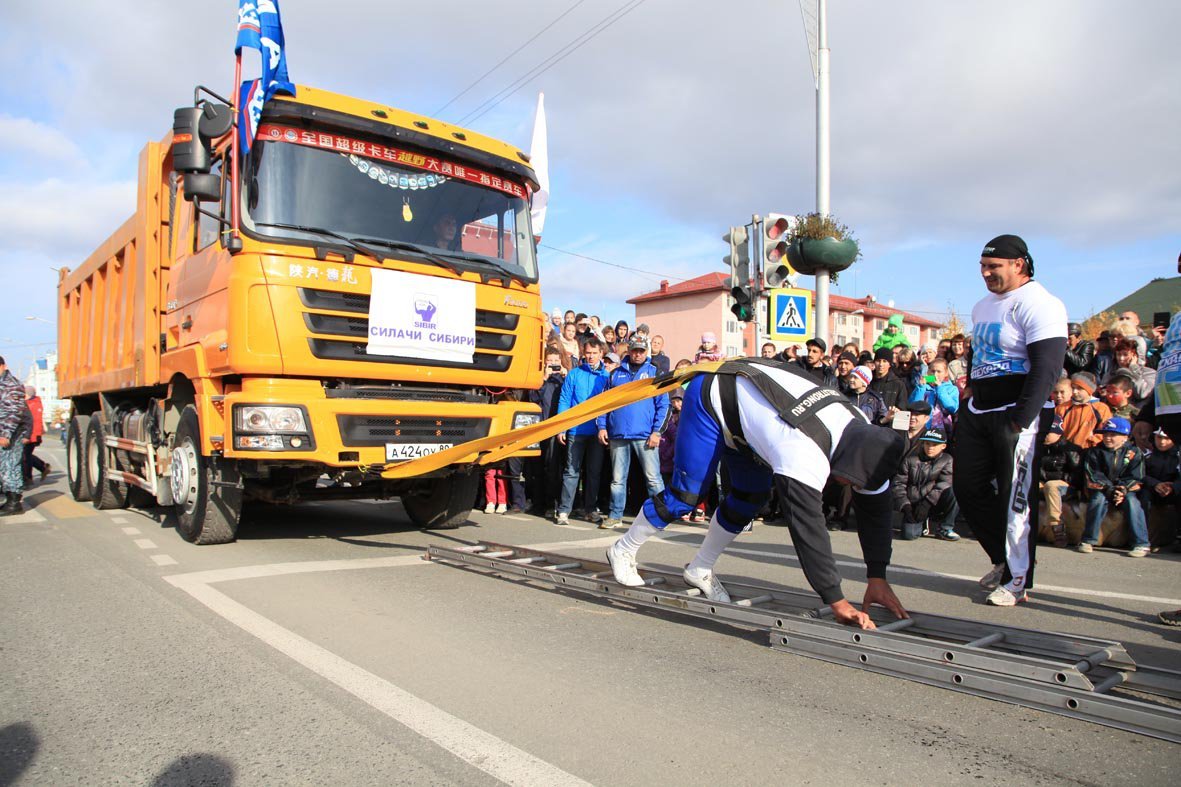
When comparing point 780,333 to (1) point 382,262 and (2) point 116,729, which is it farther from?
(2) point 116,729

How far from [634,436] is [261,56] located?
5.04 m

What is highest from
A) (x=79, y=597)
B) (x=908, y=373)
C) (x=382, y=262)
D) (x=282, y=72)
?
(x=282, y=72)

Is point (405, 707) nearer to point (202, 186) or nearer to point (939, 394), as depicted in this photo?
point (202, 186)

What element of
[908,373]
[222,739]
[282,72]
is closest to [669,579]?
[222,739]

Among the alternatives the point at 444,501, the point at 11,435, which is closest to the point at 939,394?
the point at 444,501

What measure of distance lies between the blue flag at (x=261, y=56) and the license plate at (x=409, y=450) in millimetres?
2467

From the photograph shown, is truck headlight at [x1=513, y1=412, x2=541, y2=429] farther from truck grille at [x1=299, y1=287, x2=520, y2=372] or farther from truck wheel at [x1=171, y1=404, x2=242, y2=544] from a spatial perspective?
truck wheel at [x1=171, y1=404, x2=242, y2=544]

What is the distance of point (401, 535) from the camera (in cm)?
799

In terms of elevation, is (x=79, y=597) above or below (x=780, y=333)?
below

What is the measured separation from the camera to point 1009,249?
4781mm

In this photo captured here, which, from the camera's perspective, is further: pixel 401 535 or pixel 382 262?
pixel 401 535

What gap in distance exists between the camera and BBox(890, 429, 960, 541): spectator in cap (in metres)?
8.27

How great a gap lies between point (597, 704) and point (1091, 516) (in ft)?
20.8

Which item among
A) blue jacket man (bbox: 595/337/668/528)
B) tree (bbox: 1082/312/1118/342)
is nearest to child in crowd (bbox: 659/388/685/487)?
blue jacket man (bbox: 595/337/668/528)
